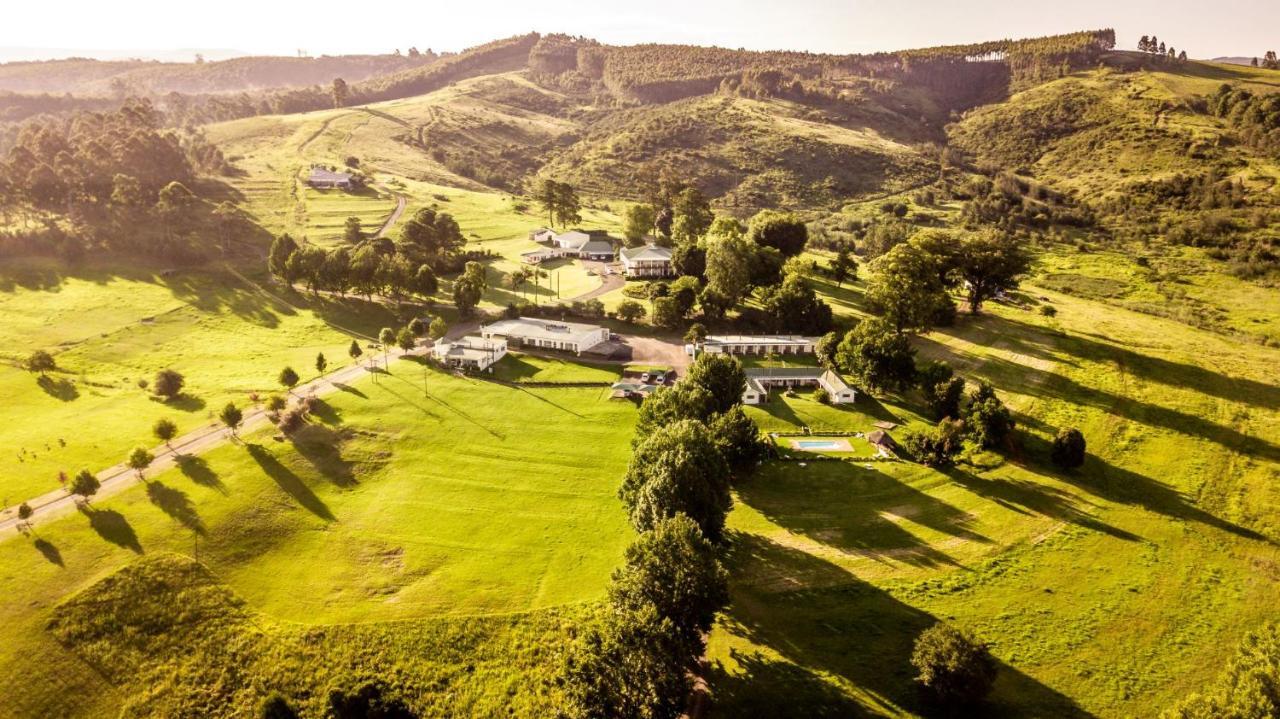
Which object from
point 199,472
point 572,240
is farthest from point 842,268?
point 199,472

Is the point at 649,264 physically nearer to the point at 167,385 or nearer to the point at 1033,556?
the point at 167,385

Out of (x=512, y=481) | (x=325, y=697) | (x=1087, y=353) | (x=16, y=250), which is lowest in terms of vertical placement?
(x=325, y=697)

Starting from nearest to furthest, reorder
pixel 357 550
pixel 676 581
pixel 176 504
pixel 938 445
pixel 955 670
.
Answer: pixel 955 670
pixel 676 581
pixel 357 550
pixel 176 504
pixel 938 445

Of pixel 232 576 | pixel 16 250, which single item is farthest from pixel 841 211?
pixel 16 250

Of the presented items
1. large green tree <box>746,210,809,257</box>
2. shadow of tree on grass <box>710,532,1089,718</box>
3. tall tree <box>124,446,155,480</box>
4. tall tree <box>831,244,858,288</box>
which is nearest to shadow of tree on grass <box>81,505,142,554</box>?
tall tree <box>124,446,155,480</box>

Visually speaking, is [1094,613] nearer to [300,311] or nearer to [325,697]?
[325,697]

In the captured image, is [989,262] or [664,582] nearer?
[664,582]

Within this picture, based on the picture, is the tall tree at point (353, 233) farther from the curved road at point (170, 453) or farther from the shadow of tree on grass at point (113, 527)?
the shadow of tree on grass at point (113, 527)

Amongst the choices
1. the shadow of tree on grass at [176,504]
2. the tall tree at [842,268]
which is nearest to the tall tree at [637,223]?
the tall tree at [842,268]
